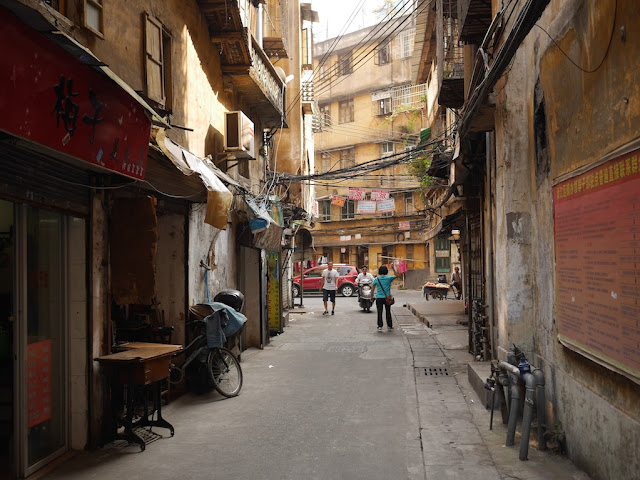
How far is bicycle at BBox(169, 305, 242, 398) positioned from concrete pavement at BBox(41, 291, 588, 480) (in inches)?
8.9

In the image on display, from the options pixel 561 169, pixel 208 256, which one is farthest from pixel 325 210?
pixel 561 169

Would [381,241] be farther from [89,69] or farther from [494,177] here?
[89,69]

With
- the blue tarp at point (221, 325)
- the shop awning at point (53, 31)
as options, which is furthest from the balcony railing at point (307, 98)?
the shop awning at point (53, 31)

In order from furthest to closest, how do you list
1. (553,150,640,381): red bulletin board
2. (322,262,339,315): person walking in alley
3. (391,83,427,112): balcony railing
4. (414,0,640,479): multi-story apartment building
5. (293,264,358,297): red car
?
(391,83,427,112): balcony railing
(293,264,358,297): red car
(322,262,339,315): person walking in alley
(414,0,640,479): multi-story apartment building
(553,150,640,381): red bulletin board

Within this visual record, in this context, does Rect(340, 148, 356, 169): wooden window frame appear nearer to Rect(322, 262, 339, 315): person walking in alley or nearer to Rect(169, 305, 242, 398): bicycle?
Rect(322, 262, 339, 315): person walking in alley

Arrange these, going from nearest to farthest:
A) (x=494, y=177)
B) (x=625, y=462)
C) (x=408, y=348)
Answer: (x=625, y=462) → (x=494, y=177) → (x=408, y=348)

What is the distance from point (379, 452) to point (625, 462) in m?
2.37

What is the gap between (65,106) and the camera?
441cm

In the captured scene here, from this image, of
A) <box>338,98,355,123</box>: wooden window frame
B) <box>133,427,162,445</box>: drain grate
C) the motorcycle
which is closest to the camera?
<box>133,427,162,445</box>: drain grate

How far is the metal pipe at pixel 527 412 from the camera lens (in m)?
5.32

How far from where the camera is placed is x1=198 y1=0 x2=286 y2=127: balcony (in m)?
10.6

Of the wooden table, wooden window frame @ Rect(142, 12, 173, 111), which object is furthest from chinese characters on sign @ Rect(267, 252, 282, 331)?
the wooden table

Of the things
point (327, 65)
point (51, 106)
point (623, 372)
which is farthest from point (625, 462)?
point (327, 65)

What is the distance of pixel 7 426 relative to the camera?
557cm
